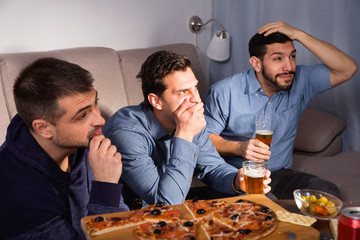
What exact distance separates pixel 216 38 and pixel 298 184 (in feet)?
4.91

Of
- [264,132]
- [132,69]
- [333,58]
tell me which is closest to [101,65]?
[132,69]

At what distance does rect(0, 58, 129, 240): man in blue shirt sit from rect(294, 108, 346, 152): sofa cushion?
188 cm

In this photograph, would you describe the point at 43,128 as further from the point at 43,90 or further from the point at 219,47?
the point at 219,47

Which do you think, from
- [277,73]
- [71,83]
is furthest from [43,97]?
[277,73]

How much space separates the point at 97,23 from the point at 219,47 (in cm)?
106

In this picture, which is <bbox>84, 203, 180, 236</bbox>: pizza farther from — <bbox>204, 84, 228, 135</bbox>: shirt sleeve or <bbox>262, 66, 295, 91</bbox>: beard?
<bbox>262, 66, 295, 91</bbox>: beard

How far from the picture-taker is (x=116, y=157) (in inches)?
59.8

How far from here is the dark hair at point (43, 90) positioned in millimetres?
1420

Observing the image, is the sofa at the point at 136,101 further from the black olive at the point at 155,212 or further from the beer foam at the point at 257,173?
the black olive at the point at 155,212

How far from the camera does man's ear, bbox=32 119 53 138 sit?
1.43 metres

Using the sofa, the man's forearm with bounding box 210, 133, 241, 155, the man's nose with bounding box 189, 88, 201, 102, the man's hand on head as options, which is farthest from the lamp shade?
the man's hand on head

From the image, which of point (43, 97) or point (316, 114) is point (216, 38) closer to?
point (316, 114)

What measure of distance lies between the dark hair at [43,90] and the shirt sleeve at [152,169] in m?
0.43

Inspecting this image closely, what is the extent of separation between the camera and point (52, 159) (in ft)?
4.72
